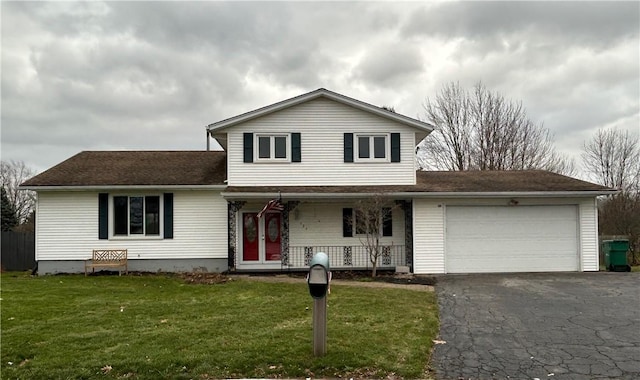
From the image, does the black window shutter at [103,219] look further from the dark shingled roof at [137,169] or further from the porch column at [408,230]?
the porch column at [408,230]

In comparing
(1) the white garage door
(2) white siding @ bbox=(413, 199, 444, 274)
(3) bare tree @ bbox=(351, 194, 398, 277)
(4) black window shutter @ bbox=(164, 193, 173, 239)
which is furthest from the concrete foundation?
(1) the white garage door

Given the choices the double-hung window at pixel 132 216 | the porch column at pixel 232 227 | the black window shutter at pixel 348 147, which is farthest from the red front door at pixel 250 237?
the black window shutter at pixel 348 147

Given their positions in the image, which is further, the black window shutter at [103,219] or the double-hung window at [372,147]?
the double-hung window at [372,147]

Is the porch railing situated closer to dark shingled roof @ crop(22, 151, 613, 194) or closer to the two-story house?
the two-story house

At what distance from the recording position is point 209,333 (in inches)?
268

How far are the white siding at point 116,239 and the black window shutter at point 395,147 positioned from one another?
6366mm

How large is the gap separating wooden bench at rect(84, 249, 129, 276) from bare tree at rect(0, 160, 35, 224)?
23.8 meters

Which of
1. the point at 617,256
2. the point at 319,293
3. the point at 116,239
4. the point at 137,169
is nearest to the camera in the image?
the point at 319,293

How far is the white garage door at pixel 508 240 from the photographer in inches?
588

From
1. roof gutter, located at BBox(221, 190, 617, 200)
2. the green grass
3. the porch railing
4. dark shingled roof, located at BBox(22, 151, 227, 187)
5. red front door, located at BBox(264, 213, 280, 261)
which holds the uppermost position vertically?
dark shingled roof, located at BBox(22, 151, 227, 187)

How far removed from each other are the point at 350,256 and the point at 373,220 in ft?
5.58

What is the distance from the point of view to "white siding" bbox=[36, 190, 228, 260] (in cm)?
1548

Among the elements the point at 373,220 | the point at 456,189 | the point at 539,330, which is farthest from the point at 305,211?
the point at 539,330

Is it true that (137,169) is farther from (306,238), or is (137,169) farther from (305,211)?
(306,238)
